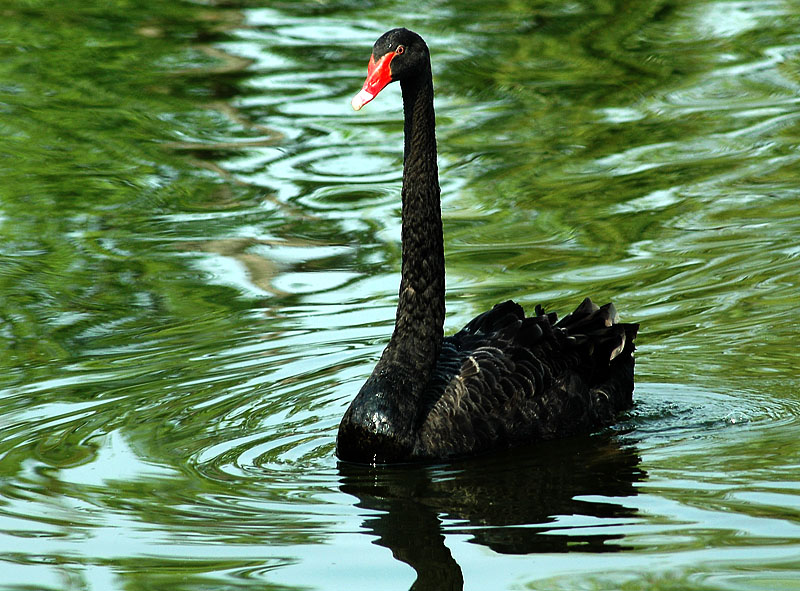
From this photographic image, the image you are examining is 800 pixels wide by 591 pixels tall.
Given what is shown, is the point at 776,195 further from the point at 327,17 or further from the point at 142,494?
the point at 327,17

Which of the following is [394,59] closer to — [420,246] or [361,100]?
[361,100]

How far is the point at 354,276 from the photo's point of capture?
953 centimetres

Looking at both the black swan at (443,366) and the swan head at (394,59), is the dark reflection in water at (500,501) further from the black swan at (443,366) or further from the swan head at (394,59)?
the swan head at (394,59)

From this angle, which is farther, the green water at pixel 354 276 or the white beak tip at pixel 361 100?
the white beak tip at pixel 361 100

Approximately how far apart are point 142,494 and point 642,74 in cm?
915

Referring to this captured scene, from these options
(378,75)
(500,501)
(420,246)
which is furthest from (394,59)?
(500,501)

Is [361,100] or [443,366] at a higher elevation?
[361,100]

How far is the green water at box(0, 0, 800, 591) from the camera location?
18.3 ft

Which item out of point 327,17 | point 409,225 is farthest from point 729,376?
point 327,17

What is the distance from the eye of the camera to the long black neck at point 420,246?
22.2 feet

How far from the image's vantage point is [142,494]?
6207mm

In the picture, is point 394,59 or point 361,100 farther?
point 394,59

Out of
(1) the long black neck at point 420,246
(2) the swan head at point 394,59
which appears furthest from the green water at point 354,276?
(2) the swan head at point 394,59

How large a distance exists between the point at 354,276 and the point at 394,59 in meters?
3.20
